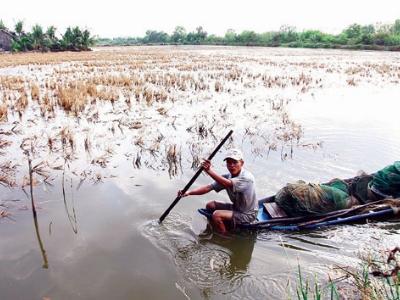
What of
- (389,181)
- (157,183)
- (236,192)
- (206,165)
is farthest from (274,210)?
(157,183)

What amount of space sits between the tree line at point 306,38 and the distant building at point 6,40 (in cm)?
2243

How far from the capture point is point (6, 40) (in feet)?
171

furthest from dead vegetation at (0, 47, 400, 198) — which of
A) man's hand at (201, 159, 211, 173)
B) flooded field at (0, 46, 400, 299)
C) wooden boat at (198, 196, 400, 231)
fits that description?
man's hand at (201, 159, 211, 173)

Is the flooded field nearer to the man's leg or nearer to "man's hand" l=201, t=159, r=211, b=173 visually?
the man's leg

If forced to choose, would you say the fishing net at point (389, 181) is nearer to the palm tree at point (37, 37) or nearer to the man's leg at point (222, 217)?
the man's leg at point (222, 217)

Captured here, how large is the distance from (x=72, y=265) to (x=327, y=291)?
2616mm

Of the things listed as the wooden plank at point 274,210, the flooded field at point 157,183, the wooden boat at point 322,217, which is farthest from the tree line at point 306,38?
the wooden plank at point 274,210

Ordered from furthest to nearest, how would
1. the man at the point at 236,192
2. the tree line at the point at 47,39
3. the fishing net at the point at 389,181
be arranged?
the tree line at the point at 47,39 < the fishing net at the point at 389,181 < the man at the point at 236,192

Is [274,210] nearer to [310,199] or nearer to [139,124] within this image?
[310,199]

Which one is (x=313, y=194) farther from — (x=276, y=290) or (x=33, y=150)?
(x=33, y=150)

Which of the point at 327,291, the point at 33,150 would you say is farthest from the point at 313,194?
the point at 33,150

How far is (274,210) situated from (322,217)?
0.62m

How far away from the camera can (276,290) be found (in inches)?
155

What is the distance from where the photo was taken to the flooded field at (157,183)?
4.11 m
